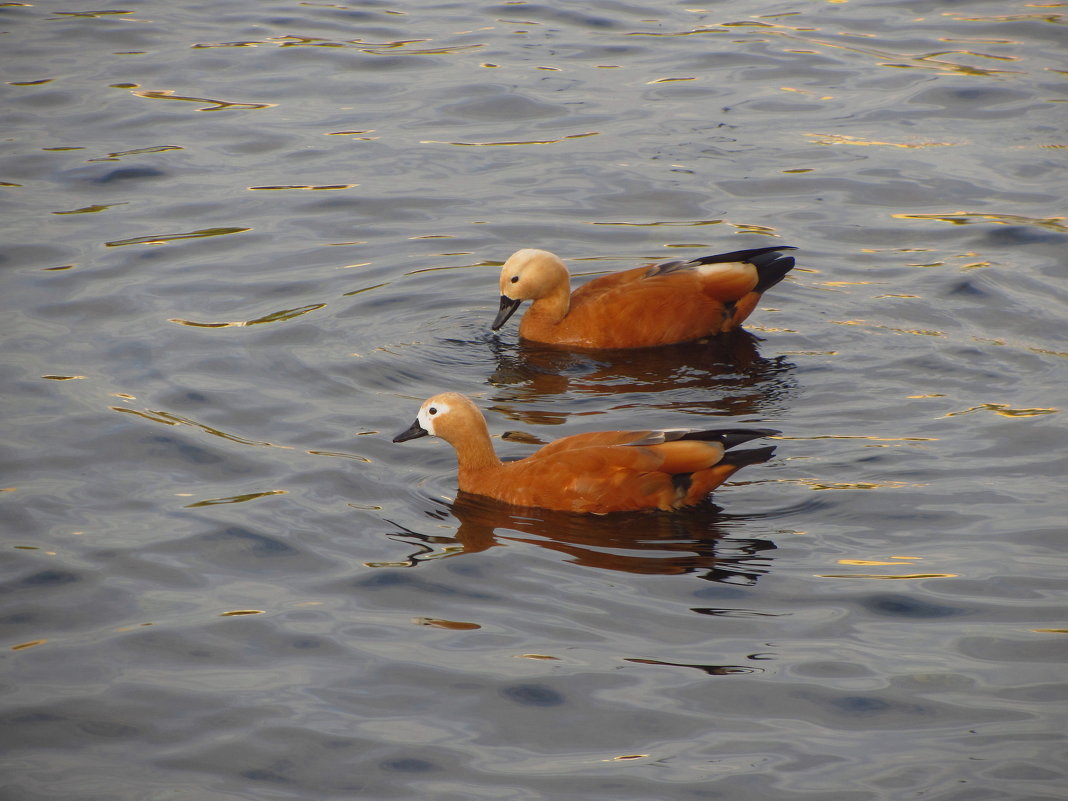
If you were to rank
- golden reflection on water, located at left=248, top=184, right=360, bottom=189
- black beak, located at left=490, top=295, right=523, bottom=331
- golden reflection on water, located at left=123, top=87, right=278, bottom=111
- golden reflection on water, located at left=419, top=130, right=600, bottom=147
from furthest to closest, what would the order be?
golden reflection on water, located at left=123, top=87, right=278, bottom=111, golden reflection on water, located at left=419, top=130, right=600, bottom=147, golden reflection on water, located at left=248, top=184, right=360, bottom=189, black beak, located at left=490, top=295, right=523, bottom=331

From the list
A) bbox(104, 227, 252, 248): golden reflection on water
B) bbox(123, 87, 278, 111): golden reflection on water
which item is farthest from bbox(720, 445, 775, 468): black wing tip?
bbox(123, 87, 278, 111): golden reflection on water

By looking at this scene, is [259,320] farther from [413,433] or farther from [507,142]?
[507,142]

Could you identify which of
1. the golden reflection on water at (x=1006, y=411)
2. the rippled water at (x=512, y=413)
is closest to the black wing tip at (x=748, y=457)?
the rippled water at (x=512, y=413)

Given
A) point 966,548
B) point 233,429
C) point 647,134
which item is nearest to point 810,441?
point 966,548

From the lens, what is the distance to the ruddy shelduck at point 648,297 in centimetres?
972

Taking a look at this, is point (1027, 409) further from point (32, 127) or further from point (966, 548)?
point (32, 127)

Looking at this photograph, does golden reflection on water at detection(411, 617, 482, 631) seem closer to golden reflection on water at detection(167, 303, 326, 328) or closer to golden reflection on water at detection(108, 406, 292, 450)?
golden reflection on water at detection(108, 406, 292, 450)

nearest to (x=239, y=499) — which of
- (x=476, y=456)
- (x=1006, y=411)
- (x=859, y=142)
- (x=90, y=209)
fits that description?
(x=476, y=456)

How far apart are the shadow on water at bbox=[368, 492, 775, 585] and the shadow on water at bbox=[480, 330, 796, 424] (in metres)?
1.41

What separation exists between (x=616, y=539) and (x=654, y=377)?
2487 mm

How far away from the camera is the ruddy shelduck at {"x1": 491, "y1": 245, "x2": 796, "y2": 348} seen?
9719 mm

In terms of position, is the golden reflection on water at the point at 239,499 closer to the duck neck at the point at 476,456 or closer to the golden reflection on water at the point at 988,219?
the duck neck at the point at 476,456

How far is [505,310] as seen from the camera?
9984mm

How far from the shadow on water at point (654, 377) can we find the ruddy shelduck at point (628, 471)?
122 centimetres
